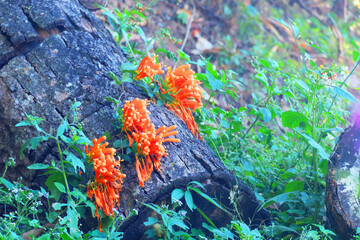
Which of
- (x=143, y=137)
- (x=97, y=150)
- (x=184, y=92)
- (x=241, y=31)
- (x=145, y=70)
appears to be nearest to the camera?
(x=97, y=150)

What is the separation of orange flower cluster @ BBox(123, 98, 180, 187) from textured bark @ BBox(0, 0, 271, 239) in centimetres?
7

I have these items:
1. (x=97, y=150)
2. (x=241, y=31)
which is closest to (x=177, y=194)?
(x=97, y=150)

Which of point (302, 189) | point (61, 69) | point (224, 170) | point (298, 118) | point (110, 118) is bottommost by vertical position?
point (302, 189)

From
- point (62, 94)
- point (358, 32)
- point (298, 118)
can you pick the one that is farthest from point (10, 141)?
point (358, 32)

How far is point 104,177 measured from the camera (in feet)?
7.24

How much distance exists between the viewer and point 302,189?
291cm

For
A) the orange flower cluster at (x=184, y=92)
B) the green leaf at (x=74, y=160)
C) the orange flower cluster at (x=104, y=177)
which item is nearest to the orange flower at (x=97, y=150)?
the orange flower cluster at (x=104, y=177)

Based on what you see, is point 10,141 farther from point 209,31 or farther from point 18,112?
point 209,31

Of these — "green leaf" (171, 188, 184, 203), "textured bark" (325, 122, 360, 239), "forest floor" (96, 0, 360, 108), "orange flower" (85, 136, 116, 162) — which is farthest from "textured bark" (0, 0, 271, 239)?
"forest floor" (96, 0, 360, 108)

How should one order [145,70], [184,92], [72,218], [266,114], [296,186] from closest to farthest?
[72,218]
[145,70]
[184,92]
[296,186]
[266,114]

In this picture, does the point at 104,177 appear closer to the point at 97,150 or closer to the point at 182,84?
the point at 97,150

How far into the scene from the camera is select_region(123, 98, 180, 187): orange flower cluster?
90.9 inches

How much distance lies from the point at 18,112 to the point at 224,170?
1.26m

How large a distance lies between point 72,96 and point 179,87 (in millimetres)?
670
